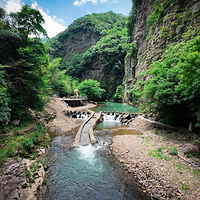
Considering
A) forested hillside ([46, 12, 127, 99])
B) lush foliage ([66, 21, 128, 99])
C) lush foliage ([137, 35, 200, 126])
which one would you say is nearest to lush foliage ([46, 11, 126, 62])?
forested hillside ([46, 12, 127, 99])

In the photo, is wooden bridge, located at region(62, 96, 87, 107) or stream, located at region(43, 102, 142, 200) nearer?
stream, located at region(43, 102, 142, 200)

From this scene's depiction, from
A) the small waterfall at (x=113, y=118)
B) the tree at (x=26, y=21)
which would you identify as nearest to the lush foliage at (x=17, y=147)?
the tree at (x=26, y=21)

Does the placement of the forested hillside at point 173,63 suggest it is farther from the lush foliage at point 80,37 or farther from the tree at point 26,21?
the lush foliage at point 80,37

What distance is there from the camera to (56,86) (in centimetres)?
2958

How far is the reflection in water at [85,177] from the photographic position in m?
4.32

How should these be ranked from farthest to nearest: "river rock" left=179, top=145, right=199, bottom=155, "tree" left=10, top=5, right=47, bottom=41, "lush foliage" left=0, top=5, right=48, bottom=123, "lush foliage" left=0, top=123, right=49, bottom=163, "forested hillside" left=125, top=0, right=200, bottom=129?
"tree" left=10, top=5, right=47, bottom=41, "lush foliage" left=0, top=5, right=48, bottom=123, "river rock" left=179, top=145, right=199, bottom=155, "forested hillside" left=125, top=0, right=200, bottom=129, "lush foliage" left=0, top=123, right=49, bottom=163

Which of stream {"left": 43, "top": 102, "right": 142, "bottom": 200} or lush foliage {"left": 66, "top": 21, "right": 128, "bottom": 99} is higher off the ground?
lush foliage {"left": 66, "top": 21, "right": 128, "bottom": 99}

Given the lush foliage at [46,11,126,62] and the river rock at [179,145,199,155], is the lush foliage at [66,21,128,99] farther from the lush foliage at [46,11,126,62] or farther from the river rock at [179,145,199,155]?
the river rock at [179,145,199,155]

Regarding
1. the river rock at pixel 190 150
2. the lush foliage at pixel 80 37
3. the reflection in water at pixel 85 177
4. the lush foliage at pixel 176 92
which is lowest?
the reflection in water at pixel 85 177

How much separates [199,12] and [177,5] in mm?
5656

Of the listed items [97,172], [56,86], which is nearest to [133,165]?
[97,172]

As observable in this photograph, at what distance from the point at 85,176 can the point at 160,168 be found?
11.4 feet

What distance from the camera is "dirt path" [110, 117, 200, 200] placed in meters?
4.09

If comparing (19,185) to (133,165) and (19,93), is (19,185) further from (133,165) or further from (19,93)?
(19,93)
